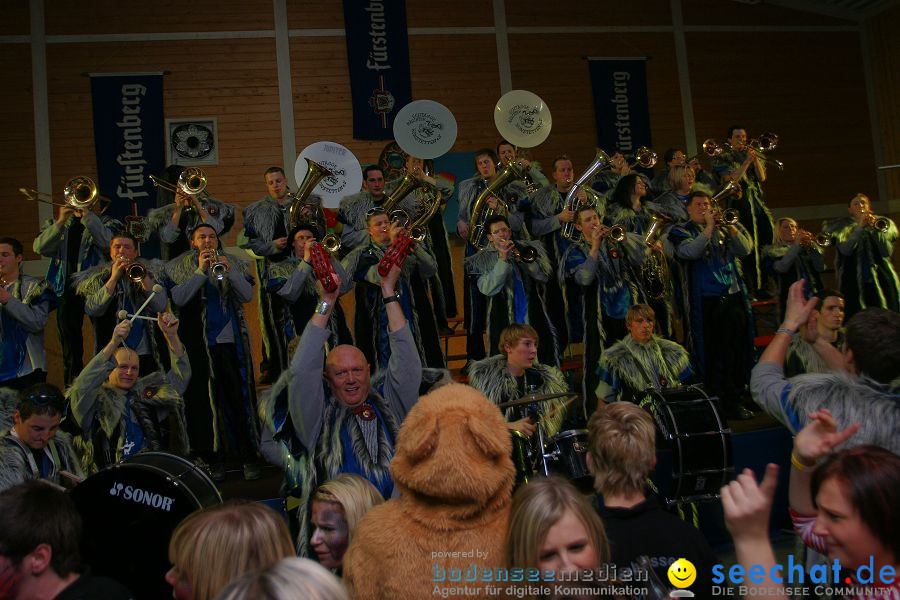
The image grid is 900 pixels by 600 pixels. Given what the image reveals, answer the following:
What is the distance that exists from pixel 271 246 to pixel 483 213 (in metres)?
1.99

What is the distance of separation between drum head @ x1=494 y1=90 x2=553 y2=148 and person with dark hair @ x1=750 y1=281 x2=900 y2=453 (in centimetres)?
638

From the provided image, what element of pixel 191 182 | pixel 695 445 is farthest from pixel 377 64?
pixel 695 445

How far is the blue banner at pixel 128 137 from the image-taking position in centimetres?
930

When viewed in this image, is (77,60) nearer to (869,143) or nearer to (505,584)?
(505,584)

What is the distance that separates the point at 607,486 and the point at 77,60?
916cm

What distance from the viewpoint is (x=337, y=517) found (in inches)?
101

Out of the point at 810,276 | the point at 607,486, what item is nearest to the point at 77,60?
the point at 810,276

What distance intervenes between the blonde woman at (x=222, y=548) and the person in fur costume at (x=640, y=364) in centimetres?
386

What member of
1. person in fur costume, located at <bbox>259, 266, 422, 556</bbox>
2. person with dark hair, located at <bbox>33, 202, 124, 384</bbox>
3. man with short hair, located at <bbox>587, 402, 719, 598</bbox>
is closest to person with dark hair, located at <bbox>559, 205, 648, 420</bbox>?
person in fur costume, located at <bbox>259, 266, 422, 556</bbox>

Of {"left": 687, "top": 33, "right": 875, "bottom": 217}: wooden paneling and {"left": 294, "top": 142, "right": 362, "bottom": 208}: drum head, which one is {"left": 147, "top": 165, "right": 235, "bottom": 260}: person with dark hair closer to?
{"left": 294, "top": 142, "right": 362, "bottom": 208}: drum head

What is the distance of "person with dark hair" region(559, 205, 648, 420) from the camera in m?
6.97

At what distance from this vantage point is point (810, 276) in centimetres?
847

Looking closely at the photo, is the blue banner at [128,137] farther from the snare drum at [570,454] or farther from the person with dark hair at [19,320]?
the snare drum at [570,454]

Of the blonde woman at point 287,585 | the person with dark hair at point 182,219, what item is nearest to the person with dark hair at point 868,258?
the person with dark hair at point 182,219
